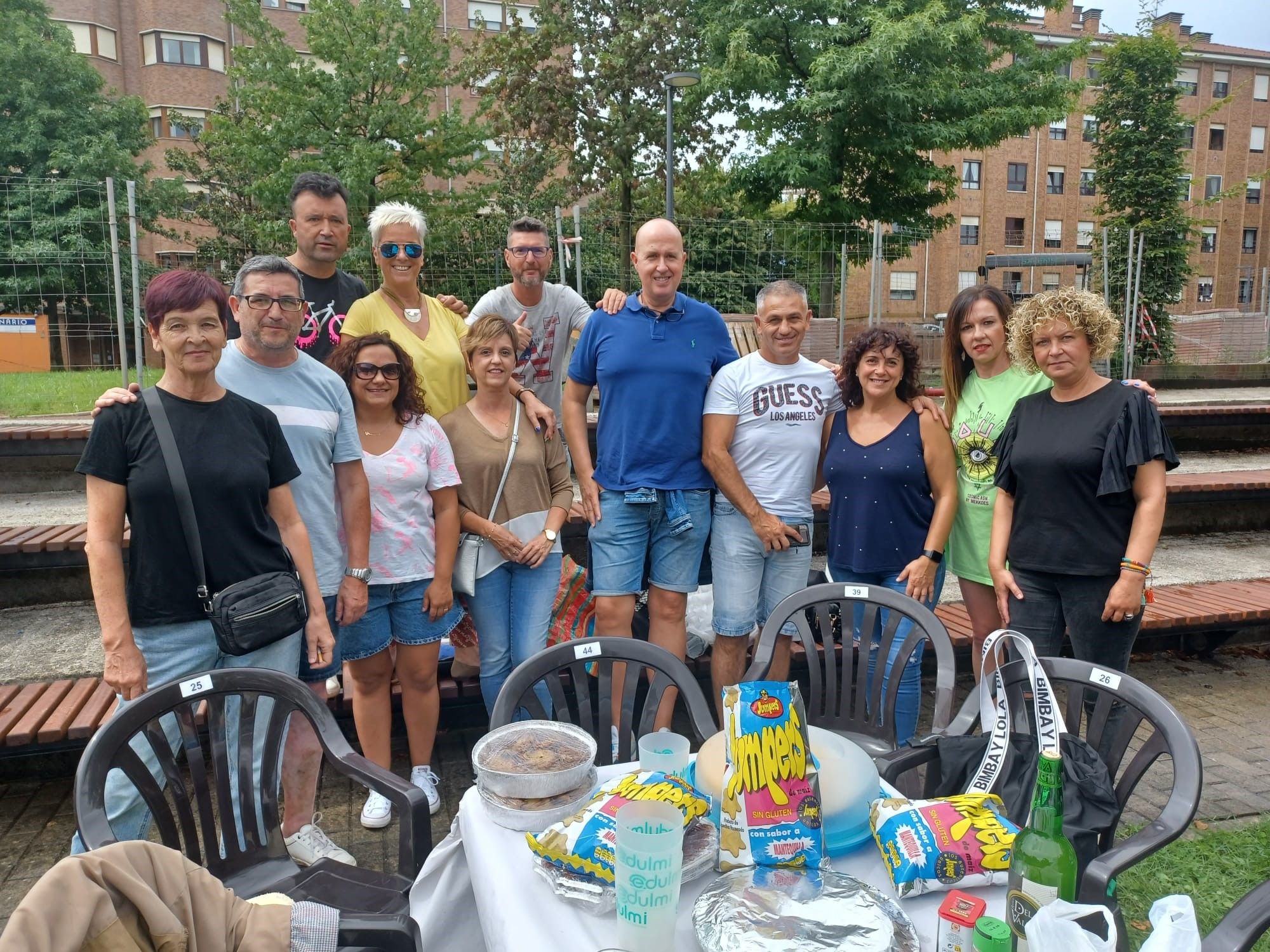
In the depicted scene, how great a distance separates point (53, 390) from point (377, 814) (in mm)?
11910

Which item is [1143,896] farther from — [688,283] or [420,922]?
[688,283]

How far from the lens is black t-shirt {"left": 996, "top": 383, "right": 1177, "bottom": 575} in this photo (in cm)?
277

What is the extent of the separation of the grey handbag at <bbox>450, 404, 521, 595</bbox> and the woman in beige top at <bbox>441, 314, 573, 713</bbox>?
0.02 m

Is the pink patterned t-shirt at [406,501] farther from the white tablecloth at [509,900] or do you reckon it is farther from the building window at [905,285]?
the building window at [905,285]

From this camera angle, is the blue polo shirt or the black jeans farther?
the blue polo shirt

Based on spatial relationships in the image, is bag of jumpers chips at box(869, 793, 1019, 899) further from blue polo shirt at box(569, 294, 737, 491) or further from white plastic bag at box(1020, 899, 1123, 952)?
blue polo shirt at box(569, 294, 737, 491)

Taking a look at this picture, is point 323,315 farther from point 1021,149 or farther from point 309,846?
point 1021,149

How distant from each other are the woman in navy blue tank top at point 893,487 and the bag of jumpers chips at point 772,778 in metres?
1.79

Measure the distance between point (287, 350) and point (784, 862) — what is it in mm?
2201

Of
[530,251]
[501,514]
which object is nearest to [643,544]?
[501,514]

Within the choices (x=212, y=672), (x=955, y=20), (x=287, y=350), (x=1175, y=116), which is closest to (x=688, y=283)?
(x=287, y=350)

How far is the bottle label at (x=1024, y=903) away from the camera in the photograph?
48.2 inches

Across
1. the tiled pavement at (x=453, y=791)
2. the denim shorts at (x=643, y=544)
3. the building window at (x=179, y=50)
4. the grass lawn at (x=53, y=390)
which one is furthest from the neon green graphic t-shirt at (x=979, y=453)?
the building window at (x=179, y=50)

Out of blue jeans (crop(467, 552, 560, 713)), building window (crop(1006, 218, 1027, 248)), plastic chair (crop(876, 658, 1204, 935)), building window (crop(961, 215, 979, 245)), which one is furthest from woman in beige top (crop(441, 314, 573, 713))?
building window (crop(1006, 218, 1027, 248))
